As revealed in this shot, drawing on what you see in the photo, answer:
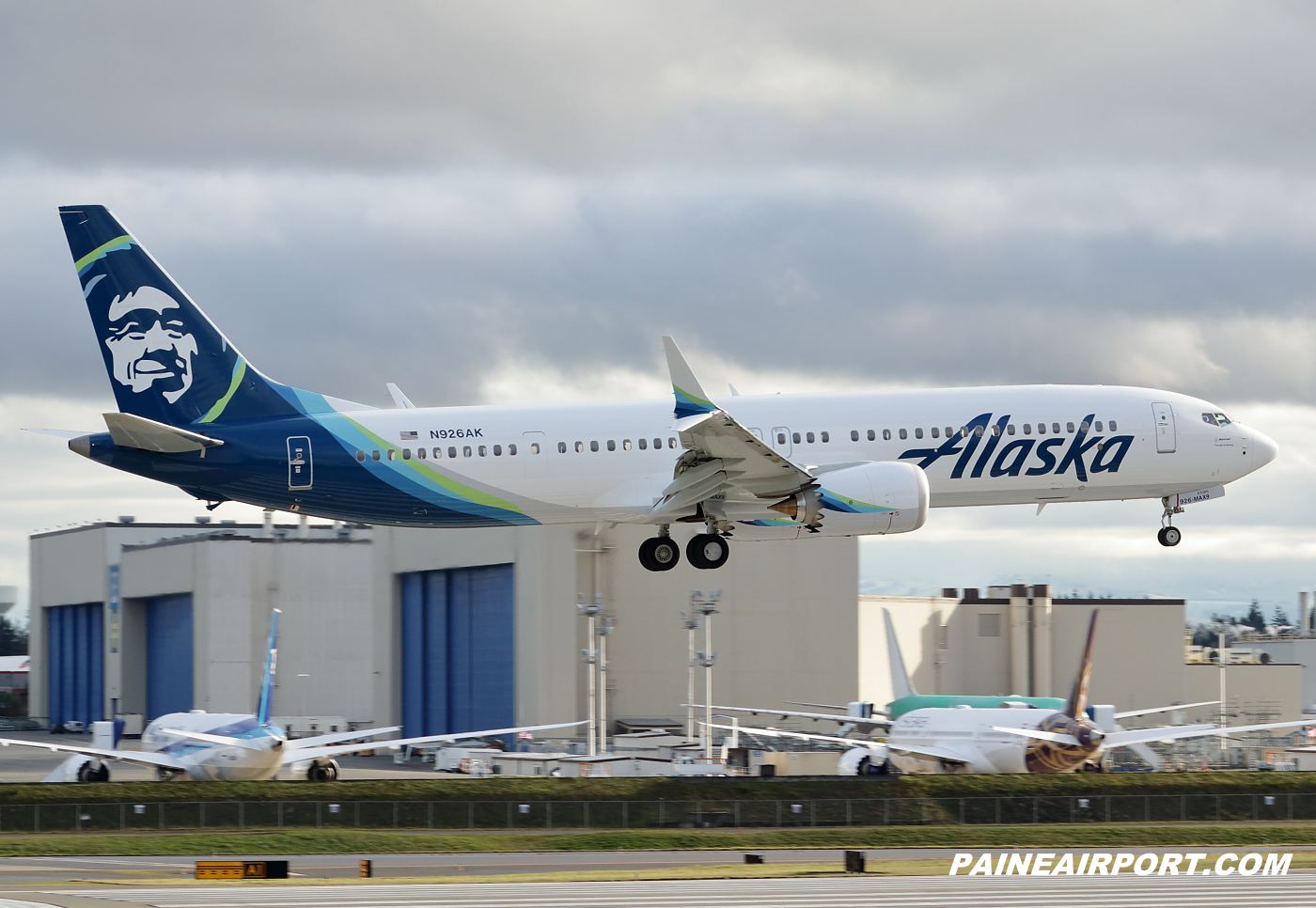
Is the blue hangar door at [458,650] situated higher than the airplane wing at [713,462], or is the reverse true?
the airplane wing at [713,462]

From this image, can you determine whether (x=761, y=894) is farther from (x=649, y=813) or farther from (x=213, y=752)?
(x=213, y=752)

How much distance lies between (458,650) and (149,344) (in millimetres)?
57708

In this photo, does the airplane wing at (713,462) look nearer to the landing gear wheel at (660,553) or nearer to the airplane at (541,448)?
the airplane at (541,448)

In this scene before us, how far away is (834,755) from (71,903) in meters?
51.9

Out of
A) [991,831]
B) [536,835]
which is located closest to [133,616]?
[536,835]

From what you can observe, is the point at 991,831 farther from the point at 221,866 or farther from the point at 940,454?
the point at 221,866

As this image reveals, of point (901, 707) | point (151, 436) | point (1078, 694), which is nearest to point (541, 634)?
point (901, 707)

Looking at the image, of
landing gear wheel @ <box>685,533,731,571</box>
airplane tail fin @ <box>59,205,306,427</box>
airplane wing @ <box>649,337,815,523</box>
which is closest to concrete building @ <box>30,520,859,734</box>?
landing gear wheel @ <box>685,533,731,571</box>

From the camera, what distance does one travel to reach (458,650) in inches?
4038

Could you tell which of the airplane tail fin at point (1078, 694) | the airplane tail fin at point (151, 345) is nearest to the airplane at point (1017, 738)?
the airplane tail fin at point (1078, 694)

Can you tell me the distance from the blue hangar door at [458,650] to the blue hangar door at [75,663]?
49140 mm

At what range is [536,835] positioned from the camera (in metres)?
57.9

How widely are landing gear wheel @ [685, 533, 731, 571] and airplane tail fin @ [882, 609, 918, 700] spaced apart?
46.5 metres

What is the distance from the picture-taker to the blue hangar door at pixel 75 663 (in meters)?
146
